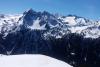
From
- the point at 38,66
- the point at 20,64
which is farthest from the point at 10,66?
the point at 38,66

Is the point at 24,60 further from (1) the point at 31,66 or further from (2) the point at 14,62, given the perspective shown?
(1) the point at 31,66

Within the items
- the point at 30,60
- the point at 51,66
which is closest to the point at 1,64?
the point at 30,60

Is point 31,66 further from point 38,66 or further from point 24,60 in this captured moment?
point 24,60

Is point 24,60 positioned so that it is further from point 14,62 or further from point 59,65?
point 59,65

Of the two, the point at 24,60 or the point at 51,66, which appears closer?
the point at 51,66

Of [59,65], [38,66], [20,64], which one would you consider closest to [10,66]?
[20,64]

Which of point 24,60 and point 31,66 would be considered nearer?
point 31,66

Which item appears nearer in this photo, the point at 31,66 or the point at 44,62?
the point at 31,66

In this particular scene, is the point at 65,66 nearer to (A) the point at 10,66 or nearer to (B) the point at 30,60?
(B) the point at 30,60
